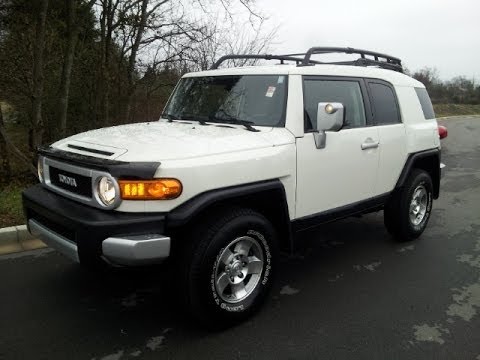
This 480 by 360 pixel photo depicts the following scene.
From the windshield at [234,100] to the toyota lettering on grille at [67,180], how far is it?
1309mm

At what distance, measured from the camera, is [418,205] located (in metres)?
5.16

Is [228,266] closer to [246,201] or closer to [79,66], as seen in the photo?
[246,201]

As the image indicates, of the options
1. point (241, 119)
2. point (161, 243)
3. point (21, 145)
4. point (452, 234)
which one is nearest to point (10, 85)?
point (21, 145)

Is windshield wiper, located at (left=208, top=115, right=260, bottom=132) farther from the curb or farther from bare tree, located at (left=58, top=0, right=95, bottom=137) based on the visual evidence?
bare tree, located at (left=58, top=0, right=95, bottom=137)

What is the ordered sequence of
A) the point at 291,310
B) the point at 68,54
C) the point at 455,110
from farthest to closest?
1. the point at 455,110
2. the point at 68,54
3. the point at 291,310

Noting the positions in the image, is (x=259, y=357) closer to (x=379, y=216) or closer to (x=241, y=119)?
(x=241, y=119)

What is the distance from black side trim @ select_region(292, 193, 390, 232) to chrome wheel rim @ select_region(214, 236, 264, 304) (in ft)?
1.52

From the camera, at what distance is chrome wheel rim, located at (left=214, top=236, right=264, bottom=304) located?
309cm

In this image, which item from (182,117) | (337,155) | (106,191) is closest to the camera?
(106,191)

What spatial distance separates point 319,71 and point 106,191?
6.94 feet

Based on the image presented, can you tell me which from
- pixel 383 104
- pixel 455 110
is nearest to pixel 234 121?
pixel 383 104

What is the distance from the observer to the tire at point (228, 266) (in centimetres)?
285

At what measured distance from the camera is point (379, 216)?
6156 millimetres

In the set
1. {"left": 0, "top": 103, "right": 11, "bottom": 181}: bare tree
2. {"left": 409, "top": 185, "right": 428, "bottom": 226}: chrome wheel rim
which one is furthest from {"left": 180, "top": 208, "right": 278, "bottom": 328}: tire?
{"left": 0, "top": 103, "right": 11, "bottom": 181}: bare tree
